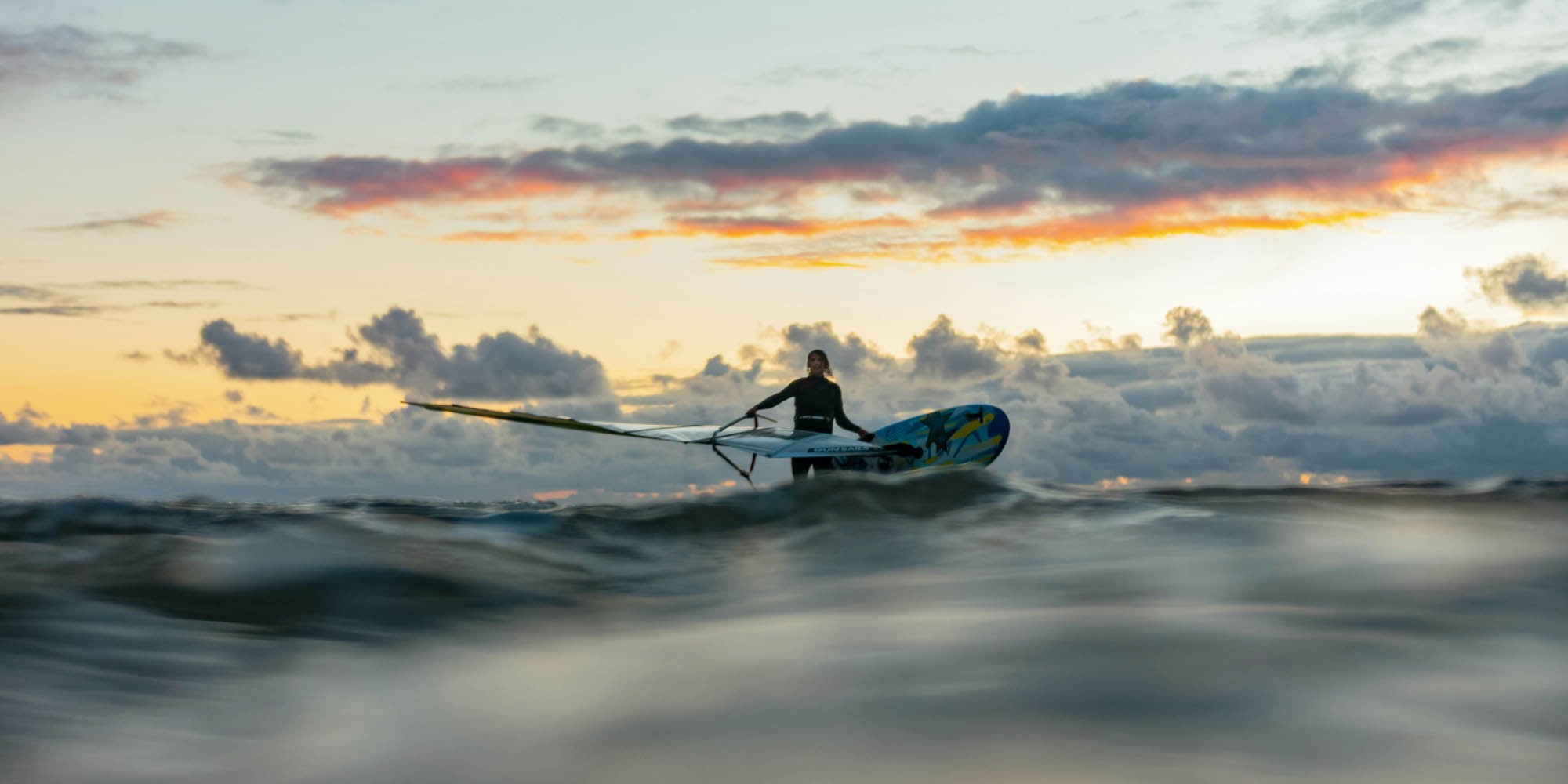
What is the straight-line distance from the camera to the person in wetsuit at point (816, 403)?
15180 millimetres

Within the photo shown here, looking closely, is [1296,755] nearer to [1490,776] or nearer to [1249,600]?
[1490,776]

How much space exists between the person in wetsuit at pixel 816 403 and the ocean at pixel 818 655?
3.18 metres

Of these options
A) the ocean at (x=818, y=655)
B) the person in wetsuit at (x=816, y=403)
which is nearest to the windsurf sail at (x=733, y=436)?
the person in wetsuit at (x=816, y=403)

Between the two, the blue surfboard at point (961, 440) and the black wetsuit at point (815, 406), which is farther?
the blue surfboard at point (961, 440)

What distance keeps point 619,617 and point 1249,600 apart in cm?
481

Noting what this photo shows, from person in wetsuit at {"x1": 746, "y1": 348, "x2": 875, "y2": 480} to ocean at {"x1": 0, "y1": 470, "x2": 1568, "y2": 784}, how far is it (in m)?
3.18

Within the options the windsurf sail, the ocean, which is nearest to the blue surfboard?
the windsurf sail

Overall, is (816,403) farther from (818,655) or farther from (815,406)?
(818,655)

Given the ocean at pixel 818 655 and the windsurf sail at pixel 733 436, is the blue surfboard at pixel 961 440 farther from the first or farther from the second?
the ocean at pixel 818 655

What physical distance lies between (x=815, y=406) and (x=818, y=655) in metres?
9.31

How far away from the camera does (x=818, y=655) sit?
5.96 m

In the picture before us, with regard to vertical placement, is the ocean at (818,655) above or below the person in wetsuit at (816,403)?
below

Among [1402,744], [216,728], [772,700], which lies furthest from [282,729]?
[1402,744]

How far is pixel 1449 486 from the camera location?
15258 millimetres
